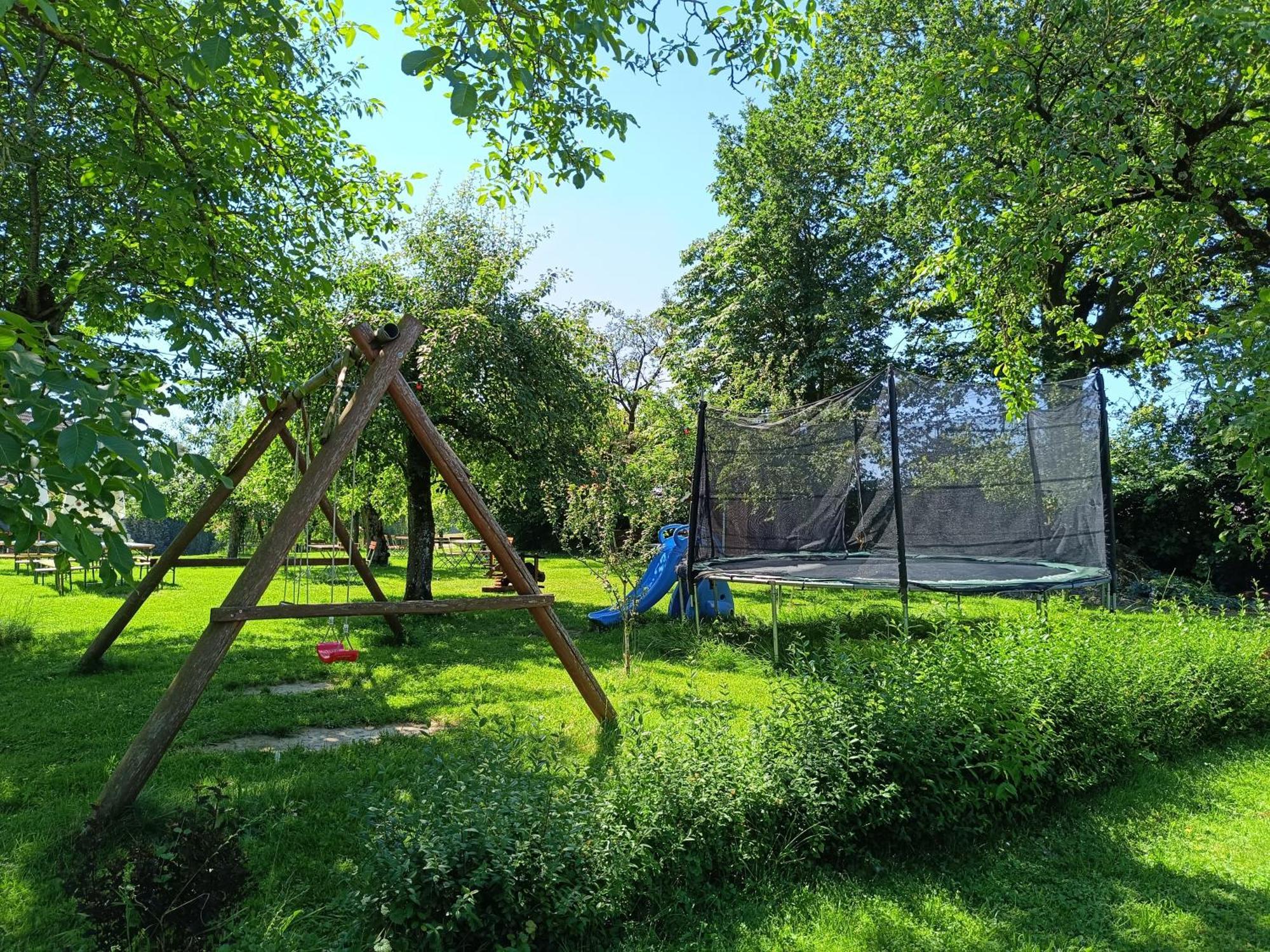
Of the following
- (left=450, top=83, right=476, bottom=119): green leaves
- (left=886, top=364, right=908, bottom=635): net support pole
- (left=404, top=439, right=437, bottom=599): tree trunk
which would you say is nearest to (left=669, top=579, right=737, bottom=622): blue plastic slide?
(left=886, top=364, right=908, bottom=635): net support pole

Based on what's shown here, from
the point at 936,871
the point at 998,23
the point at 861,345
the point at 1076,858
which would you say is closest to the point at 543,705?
the point at 936,871

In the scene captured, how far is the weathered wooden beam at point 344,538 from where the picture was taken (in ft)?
→ 17.6

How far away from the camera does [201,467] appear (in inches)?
89.8

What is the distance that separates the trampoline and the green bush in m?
2.43

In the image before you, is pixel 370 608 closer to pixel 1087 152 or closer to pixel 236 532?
pixel 1087 152

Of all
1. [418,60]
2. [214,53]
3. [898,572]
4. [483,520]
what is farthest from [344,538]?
[898,572]

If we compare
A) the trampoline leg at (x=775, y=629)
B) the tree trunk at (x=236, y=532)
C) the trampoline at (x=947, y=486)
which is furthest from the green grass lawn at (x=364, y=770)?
the tree trunk at (x=236, y=532)

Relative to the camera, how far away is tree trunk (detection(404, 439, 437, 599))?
9.64 meters

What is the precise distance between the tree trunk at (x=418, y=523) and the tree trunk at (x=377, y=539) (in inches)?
376

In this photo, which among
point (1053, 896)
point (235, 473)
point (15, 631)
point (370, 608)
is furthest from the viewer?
point (15, 631)

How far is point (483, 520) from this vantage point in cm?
431

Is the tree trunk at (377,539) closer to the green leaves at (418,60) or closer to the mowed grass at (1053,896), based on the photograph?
the mowed grass at (1053,896)

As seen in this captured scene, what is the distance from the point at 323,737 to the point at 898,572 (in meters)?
4.91

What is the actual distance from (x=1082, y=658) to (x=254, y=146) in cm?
613
